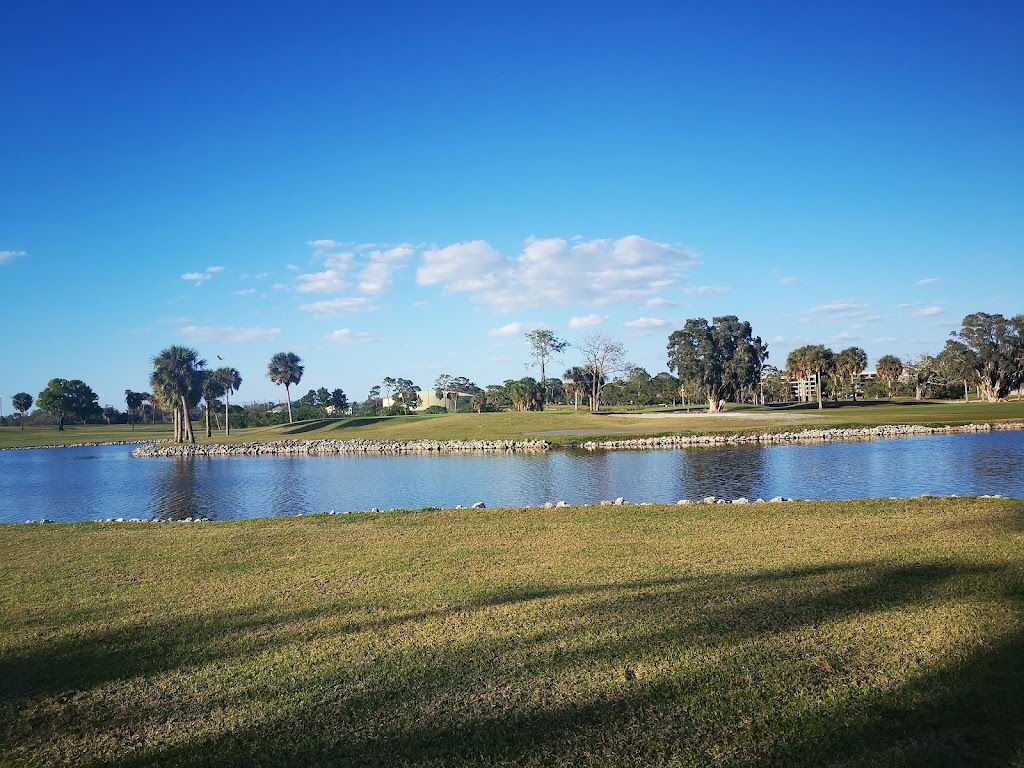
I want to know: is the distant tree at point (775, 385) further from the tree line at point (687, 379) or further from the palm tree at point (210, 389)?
the palm tree at point (210, 389)

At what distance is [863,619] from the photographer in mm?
6789

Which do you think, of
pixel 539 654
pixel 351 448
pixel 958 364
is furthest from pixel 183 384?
pixel 958 364

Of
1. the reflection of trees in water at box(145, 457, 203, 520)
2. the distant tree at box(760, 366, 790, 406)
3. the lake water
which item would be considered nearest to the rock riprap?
the lake water

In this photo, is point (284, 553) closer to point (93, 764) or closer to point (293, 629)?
point (293, 629)

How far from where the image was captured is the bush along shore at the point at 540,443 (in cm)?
4550

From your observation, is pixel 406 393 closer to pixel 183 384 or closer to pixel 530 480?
pixel 183 384

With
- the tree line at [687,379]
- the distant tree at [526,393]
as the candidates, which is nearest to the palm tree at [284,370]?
the tree line at [687,379]

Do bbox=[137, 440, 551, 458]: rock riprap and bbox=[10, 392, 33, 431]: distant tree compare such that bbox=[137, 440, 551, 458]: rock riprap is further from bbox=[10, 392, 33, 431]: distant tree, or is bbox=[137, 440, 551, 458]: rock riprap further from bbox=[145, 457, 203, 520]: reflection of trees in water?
bbox=[10, 392, 33, 431]: distant tree

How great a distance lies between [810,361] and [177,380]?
247 feet

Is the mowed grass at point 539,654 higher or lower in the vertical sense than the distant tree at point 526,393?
lower

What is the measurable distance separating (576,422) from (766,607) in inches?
2334

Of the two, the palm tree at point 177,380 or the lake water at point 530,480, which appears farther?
the palm tree at point 177,380

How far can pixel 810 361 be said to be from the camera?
82312mm

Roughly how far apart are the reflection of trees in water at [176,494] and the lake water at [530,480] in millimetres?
83
